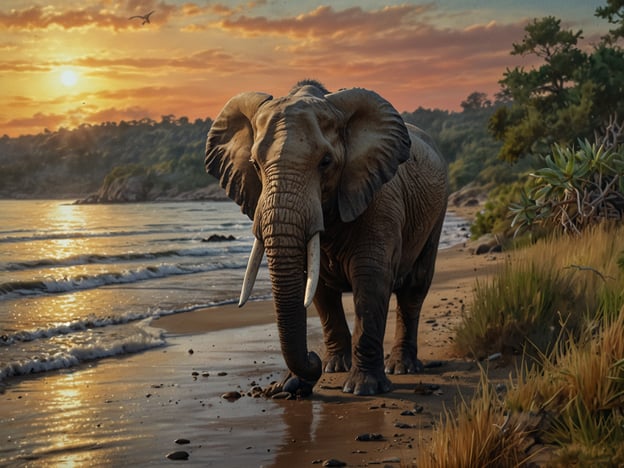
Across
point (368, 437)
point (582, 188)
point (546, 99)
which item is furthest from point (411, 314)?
point (546, 99)

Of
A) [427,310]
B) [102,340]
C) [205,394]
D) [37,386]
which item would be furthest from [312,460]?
[427,310]

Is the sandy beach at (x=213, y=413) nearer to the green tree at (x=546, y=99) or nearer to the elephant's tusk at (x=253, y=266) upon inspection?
the elephant's tusk at (x=253, y=266)

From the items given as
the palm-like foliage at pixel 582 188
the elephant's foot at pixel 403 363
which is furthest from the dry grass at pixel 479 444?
the palm-like foliage at pixel 582 188

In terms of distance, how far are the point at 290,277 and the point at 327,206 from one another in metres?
0.89

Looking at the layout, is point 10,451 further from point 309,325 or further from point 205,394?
point 309,325

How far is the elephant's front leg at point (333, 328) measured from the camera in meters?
8.88

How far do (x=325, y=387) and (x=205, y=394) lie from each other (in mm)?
1083

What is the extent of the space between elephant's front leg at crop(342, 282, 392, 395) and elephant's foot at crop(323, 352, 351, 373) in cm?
104

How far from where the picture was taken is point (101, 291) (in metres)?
19.6

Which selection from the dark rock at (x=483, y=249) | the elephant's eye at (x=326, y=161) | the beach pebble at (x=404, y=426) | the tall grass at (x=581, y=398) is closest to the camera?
the tall grass at (x=581, y=398)

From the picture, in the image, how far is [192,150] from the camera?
175m

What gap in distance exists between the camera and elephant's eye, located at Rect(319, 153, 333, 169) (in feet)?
24.3

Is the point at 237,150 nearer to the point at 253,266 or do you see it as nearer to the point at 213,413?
the point at 253,266

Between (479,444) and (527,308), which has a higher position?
→ (479,444)
